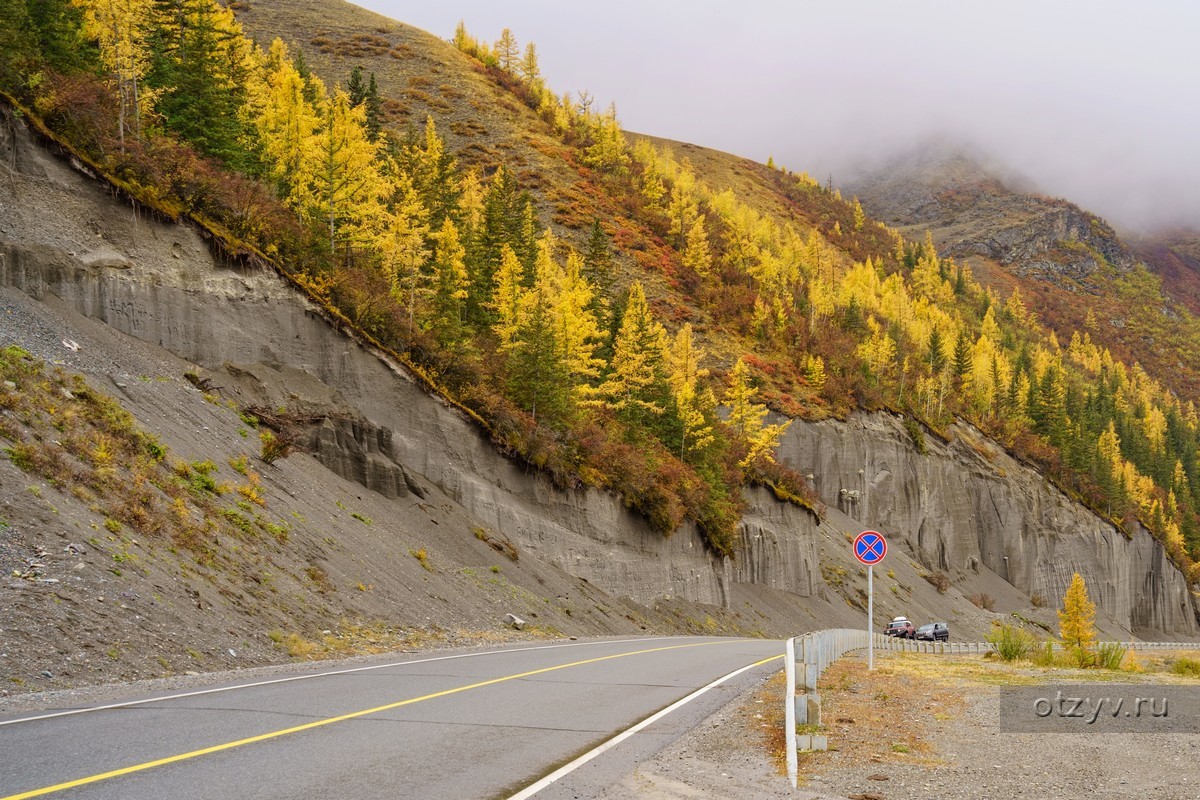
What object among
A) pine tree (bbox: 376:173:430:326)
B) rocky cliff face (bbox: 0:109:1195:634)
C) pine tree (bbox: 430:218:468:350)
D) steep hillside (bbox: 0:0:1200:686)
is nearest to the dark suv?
rocky cliff face (bbox: 0:109:1195:634)

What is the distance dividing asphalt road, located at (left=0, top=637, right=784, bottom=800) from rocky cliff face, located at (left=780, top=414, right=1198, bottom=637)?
210 feet

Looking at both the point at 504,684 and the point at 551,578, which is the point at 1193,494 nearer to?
the point at 551,578

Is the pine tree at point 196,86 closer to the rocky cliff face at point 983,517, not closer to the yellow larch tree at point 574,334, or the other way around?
the yellow larch tree at point 574,334

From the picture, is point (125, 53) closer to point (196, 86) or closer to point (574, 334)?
point (196, 86)

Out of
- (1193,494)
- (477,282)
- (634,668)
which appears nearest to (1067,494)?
(1193,494)

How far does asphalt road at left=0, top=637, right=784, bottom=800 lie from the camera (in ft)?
22.8

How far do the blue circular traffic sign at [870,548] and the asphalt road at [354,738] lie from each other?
4.99 meters

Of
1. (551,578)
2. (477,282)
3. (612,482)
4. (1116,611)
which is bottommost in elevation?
(1116,611)

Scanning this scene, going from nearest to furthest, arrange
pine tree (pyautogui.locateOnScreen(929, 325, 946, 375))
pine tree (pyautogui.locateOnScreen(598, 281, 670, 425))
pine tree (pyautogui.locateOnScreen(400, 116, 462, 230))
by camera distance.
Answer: pine tree (pyautogui.locateOnScreen(598, 281, 670, 425)), pine tree (pyautogui.locateOnScreen(400, 116, 462, 230)), pine tree (pyautogui.locateOnScreen(929, 325, 946, 375))

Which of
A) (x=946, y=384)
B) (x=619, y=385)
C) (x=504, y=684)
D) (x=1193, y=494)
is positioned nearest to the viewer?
(x=504, y=684)

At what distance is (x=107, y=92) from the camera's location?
117 feet

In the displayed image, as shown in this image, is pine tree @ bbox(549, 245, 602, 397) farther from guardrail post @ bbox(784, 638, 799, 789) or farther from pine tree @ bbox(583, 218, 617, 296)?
guardrail post @ bbox(784, 638, 799, 789)

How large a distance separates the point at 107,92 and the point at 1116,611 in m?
101

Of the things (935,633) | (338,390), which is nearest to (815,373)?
(935,633)
